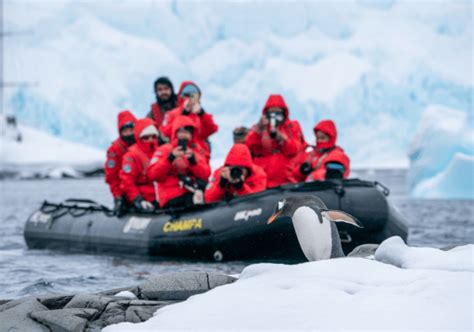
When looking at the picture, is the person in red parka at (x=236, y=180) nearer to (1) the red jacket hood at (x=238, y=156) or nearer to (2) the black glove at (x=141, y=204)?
(1) the red jacket hood at (x=238, y=156)

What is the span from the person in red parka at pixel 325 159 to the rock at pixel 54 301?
3965 millimetres

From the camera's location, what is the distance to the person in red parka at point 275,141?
831 centimetres

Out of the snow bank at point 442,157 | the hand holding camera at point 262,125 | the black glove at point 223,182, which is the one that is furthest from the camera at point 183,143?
the snow bank at point 442,157

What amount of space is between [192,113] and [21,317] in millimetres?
4841

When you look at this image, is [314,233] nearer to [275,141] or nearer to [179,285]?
[179,285]

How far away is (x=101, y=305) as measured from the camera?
4.08 metres

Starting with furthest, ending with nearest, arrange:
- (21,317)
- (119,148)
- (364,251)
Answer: (119,148)
(364,251)
(21,317)

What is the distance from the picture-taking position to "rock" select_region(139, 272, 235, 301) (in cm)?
425

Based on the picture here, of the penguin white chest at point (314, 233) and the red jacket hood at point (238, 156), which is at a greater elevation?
the red jacket hood at point (238, 156)

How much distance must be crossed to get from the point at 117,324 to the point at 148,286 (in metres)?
0.69

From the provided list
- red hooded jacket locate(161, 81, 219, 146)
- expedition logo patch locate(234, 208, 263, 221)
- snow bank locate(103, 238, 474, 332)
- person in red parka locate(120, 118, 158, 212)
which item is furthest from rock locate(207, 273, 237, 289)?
red hooded jacket locate(161, 81, 219, 146)

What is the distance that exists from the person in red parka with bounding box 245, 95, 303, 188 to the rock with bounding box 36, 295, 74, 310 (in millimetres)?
4250

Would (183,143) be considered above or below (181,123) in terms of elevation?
below

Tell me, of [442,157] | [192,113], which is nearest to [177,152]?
[192,113]
